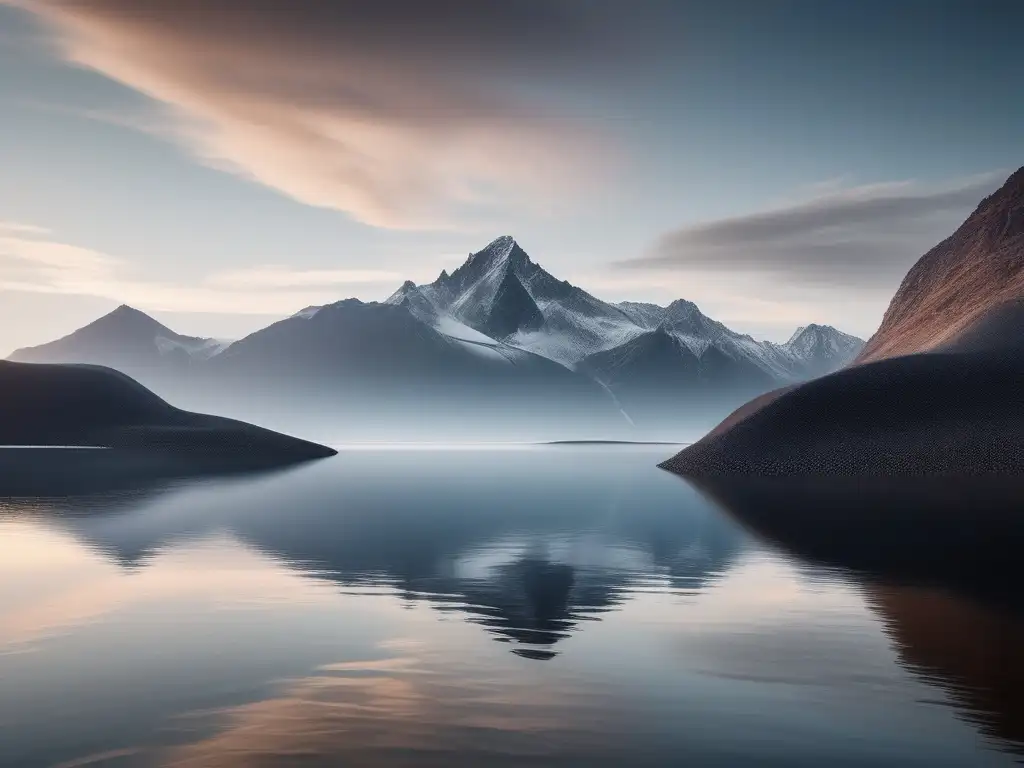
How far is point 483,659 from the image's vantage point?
2631 centimetres

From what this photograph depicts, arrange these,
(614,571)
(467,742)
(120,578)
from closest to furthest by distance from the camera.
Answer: (467,742) → (120,578) → (614,571)

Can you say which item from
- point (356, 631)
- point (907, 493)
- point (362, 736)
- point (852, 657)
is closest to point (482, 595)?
point (356, 631)

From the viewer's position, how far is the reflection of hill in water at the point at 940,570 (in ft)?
77.9

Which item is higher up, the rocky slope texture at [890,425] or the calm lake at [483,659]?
the rocky slope texture at [890,425]

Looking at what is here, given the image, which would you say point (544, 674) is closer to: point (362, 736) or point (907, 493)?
point (362, 736)

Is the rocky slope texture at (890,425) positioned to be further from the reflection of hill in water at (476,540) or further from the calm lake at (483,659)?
the calm lake at (483,659)

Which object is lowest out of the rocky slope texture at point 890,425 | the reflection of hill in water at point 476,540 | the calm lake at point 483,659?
the calm lake at point 483,659

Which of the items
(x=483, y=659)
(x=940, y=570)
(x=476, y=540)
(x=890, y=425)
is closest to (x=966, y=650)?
(x=483, y=659)

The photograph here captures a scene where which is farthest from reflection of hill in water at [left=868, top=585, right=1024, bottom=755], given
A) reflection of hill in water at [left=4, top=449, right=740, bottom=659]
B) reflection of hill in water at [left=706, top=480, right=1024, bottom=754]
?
reflection of hill in water at [left=4, top=449, right=740, bottom=659]

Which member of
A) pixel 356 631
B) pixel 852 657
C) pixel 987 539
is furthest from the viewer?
pixel 987 539

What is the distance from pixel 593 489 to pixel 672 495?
1959cm

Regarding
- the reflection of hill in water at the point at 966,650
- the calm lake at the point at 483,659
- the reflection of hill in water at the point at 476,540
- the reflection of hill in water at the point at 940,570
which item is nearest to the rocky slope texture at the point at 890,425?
the reflection of hill in water at the point at 940,570

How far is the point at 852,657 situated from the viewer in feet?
88.4

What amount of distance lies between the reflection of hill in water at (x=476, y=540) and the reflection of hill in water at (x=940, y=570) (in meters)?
7.01
